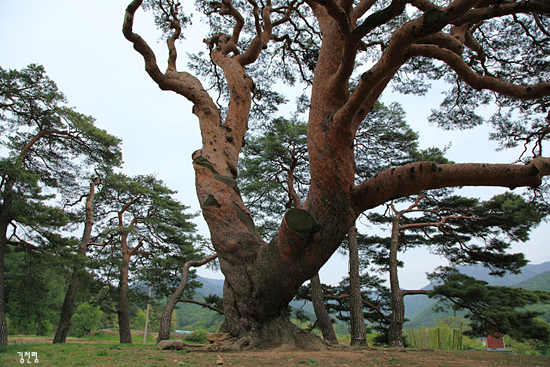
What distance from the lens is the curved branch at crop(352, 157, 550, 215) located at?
2.02m

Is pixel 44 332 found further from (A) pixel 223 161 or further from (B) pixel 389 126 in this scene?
(B) pixel 389 126

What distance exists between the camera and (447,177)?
2.11 metres

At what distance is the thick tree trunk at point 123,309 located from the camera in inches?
389

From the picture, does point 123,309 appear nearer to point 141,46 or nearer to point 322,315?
point 322,315

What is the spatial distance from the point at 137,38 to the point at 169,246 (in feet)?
30.7

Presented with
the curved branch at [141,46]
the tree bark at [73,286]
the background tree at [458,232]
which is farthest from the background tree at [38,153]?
the background tree at [458,232]

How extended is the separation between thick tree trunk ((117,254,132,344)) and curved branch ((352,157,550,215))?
9991 millimetres

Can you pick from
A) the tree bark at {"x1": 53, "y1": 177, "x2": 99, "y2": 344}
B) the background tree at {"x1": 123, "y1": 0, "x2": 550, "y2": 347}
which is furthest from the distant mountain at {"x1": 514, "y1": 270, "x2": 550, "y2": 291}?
the tree bark at {"x1": 53, "y1": 177, "x2": 99, "y2": 344}

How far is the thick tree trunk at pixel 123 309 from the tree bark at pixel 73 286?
58.6 inches

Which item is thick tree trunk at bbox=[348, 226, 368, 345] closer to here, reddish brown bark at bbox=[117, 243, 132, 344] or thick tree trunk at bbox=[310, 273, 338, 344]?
thick tree trunk at bbox=[310, 273, 338, 344]

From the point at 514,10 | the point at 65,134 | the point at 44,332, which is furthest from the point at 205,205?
the point at 44,332

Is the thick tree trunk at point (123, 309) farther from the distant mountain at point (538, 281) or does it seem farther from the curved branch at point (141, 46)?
the distant mountain at point (538, 281)

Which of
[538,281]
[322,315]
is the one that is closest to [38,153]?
[322,315]

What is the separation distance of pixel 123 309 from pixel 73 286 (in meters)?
2.49
